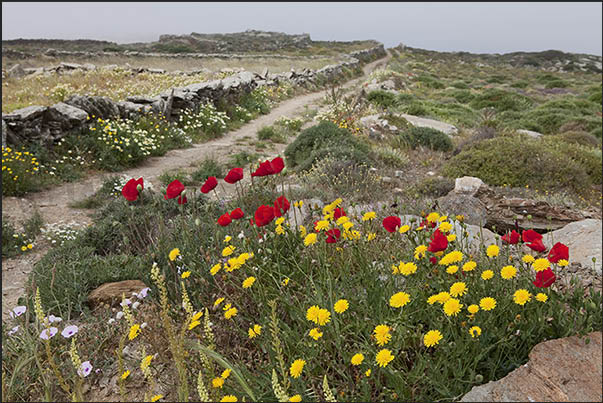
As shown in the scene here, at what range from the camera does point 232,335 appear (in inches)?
100.0

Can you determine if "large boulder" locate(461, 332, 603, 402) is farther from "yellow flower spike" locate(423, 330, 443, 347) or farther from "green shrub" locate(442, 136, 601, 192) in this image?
"green shrub" locate(442, 136, 601, 192)

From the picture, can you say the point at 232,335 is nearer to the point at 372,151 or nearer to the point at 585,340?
the point at 585,340

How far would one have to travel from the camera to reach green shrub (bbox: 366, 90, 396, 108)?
17453 millimetres

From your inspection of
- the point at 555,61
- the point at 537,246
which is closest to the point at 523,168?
the point at 537,246

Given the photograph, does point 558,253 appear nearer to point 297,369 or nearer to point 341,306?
point 341,306

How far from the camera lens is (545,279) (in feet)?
6.04

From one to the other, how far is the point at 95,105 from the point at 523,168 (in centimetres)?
972

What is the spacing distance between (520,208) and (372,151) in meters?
4.08

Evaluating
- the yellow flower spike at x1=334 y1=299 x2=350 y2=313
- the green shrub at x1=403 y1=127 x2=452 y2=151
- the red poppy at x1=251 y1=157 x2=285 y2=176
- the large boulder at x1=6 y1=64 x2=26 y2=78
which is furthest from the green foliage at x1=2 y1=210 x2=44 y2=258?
the large boulder at x1=6 y1=64 x2=26 y2=78

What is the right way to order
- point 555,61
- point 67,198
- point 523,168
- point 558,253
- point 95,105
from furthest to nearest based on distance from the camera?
1. point 555,61
2. point 95,105
3. point 523,168
4. point 67,198
5. point 558,253

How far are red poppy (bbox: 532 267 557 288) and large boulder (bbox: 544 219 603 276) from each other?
6.15 feet

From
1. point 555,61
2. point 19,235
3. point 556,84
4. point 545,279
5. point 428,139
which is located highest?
point 555,61

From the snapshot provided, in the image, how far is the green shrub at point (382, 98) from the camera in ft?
57.3

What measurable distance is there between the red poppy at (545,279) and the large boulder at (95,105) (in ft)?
33.1
